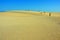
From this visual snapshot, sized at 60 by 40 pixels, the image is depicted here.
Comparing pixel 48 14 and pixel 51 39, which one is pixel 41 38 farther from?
pixel 48 14

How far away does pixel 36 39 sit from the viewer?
1899 millimetres

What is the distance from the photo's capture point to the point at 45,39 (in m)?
1.91

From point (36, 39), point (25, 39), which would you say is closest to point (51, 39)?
point (36, 39)

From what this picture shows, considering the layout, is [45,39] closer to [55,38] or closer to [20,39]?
[55,38]

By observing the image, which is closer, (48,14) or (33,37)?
(33,37)

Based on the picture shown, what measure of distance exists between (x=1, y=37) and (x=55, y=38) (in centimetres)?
94

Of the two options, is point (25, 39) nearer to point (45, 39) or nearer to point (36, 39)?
point (36, 39)

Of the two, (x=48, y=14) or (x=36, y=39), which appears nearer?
(x=36, y=39)

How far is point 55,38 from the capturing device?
1978 millimetres

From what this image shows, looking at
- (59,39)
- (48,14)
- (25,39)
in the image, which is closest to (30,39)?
(25,39)

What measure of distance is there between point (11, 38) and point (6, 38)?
0.09m

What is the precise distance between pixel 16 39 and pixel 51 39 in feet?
1.95

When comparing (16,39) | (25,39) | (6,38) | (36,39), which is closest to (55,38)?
(36,39)

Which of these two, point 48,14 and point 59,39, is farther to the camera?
point 48,14
